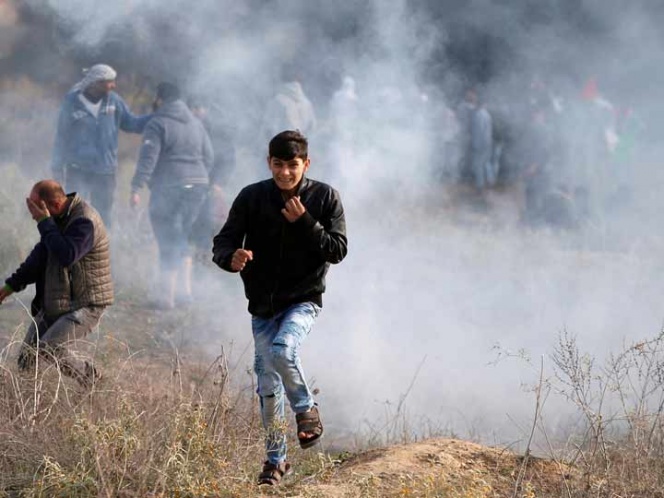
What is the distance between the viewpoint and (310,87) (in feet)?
42.4

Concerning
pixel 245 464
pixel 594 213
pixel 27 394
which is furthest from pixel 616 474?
pixel 594 213

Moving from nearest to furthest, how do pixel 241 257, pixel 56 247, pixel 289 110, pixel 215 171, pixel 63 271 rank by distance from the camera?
pixel 241 257 < pixel 56 247 < pixel 63 271 < pixel 215 171 < pixel 289 110

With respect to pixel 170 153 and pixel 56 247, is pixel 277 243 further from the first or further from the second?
pixel 170 153

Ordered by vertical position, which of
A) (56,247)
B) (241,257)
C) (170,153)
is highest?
(170,153)

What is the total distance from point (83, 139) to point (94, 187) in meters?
0.43

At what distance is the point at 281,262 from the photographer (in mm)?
4758

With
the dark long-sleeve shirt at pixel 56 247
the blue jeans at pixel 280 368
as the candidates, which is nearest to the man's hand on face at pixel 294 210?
the blue jeans at pixel 280 368

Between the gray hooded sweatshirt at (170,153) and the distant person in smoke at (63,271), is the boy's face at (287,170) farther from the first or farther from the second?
the gray hooded sweatshirt at (170,153)

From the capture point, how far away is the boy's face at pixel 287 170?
185 inches

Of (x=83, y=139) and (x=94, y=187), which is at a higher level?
(x=83, y=139)

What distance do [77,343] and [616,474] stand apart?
288cm

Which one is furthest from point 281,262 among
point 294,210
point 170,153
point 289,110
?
point 289,110

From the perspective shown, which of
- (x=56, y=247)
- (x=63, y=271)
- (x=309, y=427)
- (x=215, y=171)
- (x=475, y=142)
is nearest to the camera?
(x=309, y=427)

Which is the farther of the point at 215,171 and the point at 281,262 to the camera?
the point at 215,171
